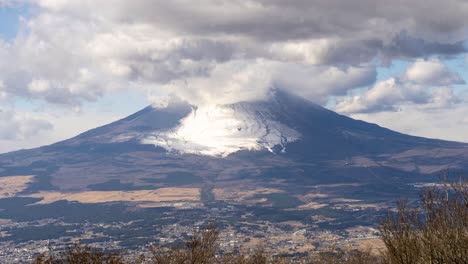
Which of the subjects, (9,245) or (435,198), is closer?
(435,198)

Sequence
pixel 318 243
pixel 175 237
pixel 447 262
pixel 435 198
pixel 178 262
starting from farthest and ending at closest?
pixel 175 237, pixel 318 243, pixel 178 262, pixel 435 198, pixel 447 262

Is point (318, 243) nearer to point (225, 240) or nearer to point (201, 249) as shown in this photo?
point (225, 240)

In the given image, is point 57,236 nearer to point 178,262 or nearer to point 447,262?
point 178,262

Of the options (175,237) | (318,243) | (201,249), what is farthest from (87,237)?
(201,249)

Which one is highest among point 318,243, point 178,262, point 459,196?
point 459,196

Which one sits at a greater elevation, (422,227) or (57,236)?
(422,227)

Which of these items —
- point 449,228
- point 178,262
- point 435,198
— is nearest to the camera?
point 449,228

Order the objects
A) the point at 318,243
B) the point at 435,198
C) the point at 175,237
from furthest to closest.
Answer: the point at 175,237 < the point at 318,243 < the point at 435,198

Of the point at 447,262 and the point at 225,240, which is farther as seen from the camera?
the point at 225,240

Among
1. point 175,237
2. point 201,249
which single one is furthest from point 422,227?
point 175,237
